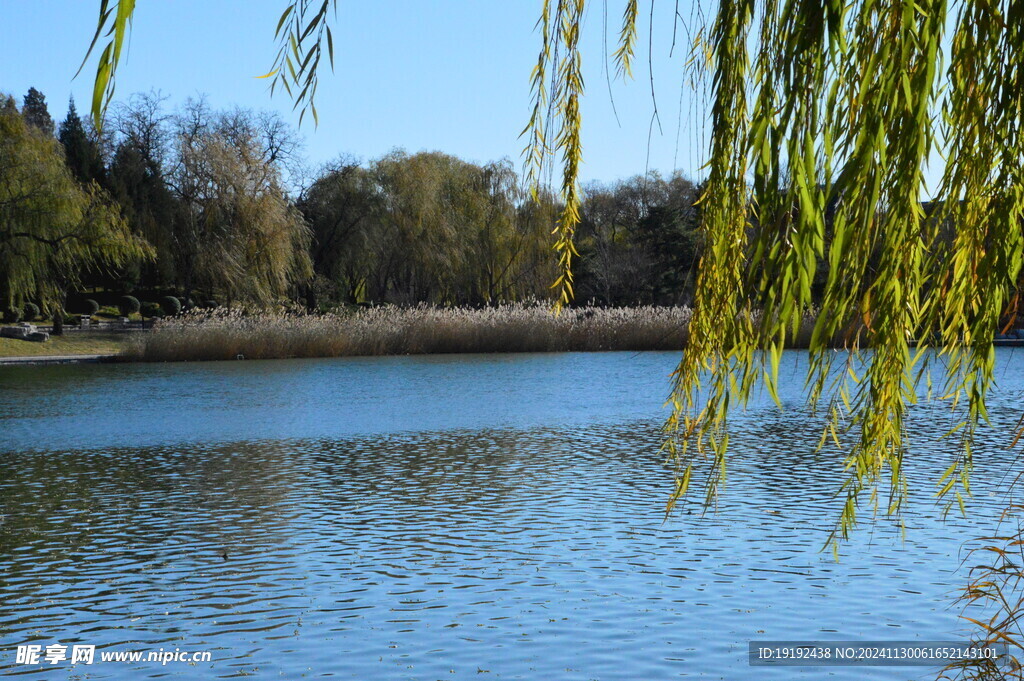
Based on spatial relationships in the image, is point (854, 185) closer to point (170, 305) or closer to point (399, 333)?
point (399, 333)

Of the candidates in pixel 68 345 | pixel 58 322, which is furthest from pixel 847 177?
pixel 58 322

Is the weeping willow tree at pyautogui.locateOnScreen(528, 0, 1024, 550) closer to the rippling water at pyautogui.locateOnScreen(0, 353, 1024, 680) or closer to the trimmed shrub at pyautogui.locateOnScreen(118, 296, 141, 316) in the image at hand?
the rippling water at pyautogui.locateOnScreen(0, 353, 1024, 680)

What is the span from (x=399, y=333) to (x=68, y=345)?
9.81 meters

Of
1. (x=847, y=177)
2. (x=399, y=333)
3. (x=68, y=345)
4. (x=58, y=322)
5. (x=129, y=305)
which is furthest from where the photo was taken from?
(x=129, y=305)

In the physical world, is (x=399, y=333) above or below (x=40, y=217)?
below

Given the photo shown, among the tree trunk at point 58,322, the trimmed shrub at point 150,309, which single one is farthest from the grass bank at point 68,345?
the trimmed shrub at point 150,309

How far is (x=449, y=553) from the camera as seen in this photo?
628 cm

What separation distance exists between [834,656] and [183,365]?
21840 mm

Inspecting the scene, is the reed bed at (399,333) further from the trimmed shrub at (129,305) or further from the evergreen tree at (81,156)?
the trimmed shrub at (129,305)

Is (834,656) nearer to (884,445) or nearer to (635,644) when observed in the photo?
(635,644)

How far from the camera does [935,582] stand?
5445 mm

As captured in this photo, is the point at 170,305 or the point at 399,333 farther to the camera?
the point at 170,305

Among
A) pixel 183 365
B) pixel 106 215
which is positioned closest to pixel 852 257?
pixel 183 365

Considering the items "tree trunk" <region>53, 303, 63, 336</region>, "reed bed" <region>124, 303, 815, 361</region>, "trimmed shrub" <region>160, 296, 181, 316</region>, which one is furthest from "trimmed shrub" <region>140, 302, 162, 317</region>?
"reed bed" <region>124, 303, 815, 361</region>
